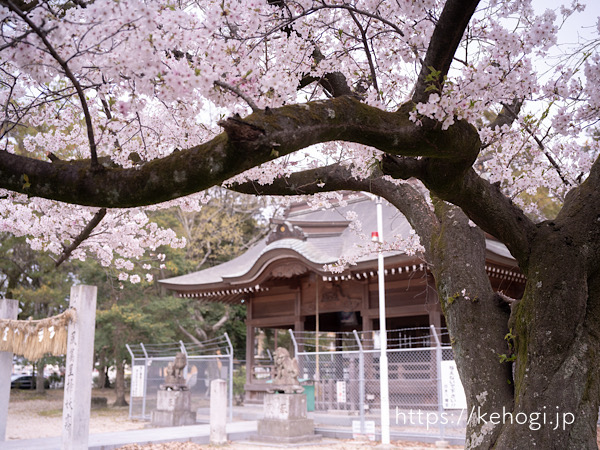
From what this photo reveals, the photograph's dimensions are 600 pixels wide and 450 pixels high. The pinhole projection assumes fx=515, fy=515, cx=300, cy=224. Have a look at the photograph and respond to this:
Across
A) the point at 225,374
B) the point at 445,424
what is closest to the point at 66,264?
the point at 225,374

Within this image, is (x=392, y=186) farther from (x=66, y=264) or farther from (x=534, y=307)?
(x=66, y=264)

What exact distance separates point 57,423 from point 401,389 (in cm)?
913

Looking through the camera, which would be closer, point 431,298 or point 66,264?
point 431,298

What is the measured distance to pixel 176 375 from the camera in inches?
491

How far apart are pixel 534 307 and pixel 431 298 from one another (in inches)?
326

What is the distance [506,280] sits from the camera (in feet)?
41.5

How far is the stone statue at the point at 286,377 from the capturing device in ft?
33.5

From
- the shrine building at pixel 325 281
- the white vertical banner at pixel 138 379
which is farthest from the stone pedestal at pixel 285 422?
the white vertical banner at pixel 138 379

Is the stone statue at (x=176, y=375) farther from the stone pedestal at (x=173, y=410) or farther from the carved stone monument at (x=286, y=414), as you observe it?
the carved stone monument at (x=286, y=414)

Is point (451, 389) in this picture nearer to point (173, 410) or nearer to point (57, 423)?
point (173, 410)

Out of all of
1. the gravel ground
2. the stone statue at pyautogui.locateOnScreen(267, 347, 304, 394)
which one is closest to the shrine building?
the stone statue at pyautogui.locateOnScreen(267, 347, 304, 394)

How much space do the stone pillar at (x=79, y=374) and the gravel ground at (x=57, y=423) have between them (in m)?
1.51

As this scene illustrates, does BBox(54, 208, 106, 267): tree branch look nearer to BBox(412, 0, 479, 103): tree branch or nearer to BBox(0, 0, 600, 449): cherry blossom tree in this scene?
BBox(0, 0, 600, 449): cherry blossom tree

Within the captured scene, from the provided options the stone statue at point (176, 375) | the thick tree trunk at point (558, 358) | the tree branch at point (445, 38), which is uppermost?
the tree branch at point (445, 38)
